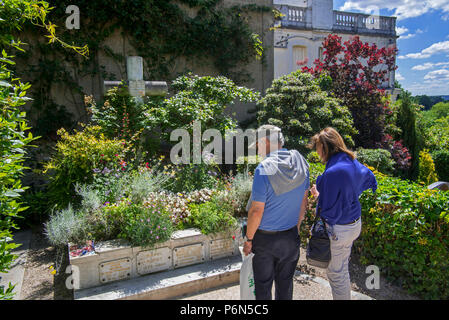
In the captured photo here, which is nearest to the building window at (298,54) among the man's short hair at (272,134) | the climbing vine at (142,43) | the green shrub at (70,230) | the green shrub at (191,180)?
the climbing vine at (142,43)

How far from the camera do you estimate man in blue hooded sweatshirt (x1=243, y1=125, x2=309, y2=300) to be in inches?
91.3

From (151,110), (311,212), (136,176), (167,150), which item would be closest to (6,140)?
(136,176)

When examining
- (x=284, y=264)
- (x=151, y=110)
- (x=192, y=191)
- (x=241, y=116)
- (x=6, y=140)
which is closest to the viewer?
(x=6, y=140)

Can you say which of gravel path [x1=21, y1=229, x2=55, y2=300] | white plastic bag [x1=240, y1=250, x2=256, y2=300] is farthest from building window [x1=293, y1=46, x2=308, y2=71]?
white plastic bag [x1=240, y1=250, x2=256, y2=300]

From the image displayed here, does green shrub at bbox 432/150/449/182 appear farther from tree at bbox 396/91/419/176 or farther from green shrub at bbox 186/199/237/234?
green shrub at bbox 186/199/237/234

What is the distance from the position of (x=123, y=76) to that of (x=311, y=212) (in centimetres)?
599

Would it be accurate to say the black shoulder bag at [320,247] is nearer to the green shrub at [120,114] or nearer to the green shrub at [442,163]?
the green shrub at [120,114]

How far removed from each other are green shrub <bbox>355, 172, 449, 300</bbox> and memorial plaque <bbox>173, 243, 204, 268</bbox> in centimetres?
208

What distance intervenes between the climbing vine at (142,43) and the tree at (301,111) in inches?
89.1

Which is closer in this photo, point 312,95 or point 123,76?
point 312,95

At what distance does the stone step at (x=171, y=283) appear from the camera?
2973mm

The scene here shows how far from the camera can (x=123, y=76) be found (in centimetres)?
780

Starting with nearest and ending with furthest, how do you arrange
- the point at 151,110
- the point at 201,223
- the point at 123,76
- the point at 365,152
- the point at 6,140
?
the point at 6,140, the point at 201,223, the point at 151,110, the point at 365,152, the point at 123,76
